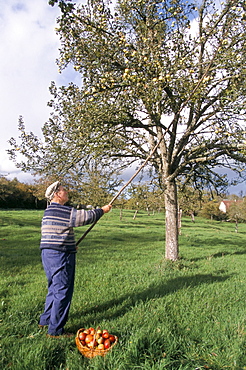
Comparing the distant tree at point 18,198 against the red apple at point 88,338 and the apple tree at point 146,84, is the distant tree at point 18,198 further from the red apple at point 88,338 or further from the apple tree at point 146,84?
the red apple at point 88,338

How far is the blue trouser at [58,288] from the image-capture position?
403cm

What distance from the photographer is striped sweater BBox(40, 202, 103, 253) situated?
425 cm

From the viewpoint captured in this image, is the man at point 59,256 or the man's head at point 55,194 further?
the man's head at point 55,194

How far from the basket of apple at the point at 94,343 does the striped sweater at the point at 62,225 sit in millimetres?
1280

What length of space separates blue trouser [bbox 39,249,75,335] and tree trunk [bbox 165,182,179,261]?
22.3 feet

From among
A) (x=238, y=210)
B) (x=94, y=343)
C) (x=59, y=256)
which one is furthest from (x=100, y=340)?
(x=238, y=210)

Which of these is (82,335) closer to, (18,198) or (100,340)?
(100,340)

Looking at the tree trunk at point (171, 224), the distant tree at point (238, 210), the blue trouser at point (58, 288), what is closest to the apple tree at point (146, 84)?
the tree trunk at point (171, 224)

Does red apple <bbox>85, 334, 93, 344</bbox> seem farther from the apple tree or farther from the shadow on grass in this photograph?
the apple tree

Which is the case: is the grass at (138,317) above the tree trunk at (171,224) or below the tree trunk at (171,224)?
below

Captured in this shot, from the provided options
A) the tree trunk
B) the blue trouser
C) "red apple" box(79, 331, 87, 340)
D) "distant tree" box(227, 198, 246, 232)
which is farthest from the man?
"distant tree" box(227, 198, 246, 232)

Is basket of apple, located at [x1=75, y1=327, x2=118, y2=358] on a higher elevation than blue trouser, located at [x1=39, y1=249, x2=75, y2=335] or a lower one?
lower

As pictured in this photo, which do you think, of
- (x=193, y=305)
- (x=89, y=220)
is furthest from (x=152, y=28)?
(x=193, y=305)

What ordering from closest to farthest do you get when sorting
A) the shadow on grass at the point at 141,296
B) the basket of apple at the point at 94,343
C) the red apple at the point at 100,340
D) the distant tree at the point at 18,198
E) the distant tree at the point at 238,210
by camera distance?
the basket of apple at the point at 94,343
the red apple at the point at 100,340
the shadow on grass at the point at 141,296
the distant tree at the point at 238,210
the distant tree at the point at 18,198
